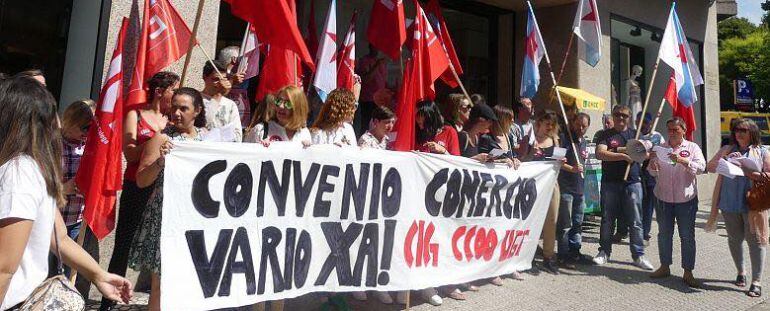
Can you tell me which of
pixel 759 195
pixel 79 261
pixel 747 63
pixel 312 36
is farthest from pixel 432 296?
pixel 747 63

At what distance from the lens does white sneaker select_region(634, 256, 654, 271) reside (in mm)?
6157

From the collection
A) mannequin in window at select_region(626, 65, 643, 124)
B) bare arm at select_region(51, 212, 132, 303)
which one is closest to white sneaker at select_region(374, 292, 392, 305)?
bare arm at select_region(51, 212, 132, 303)

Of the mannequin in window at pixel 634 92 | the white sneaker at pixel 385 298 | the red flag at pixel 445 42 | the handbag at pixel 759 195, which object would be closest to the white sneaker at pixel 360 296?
the white sneaker at pixel 385 298

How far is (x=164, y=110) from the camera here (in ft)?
13.0

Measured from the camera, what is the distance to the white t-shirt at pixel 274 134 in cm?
380

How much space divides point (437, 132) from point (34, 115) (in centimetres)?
361

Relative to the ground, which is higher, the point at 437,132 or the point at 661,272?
the point at 437,132

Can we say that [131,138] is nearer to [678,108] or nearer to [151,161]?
[151,161]

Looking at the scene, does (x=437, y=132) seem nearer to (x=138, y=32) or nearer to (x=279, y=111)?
(x=279, y=111)

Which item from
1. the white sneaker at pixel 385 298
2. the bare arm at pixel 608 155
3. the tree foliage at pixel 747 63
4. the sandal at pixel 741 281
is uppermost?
the tree foliage at pixel 747 63

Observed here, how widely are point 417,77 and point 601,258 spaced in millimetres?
3248

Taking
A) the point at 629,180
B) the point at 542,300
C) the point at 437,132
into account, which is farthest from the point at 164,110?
the point at 629,180

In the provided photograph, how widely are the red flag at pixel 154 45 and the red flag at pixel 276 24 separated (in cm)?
59

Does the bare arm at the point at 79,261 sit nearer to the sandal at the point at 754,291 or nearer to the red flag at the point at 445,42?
the red flag at the point at 445,42
